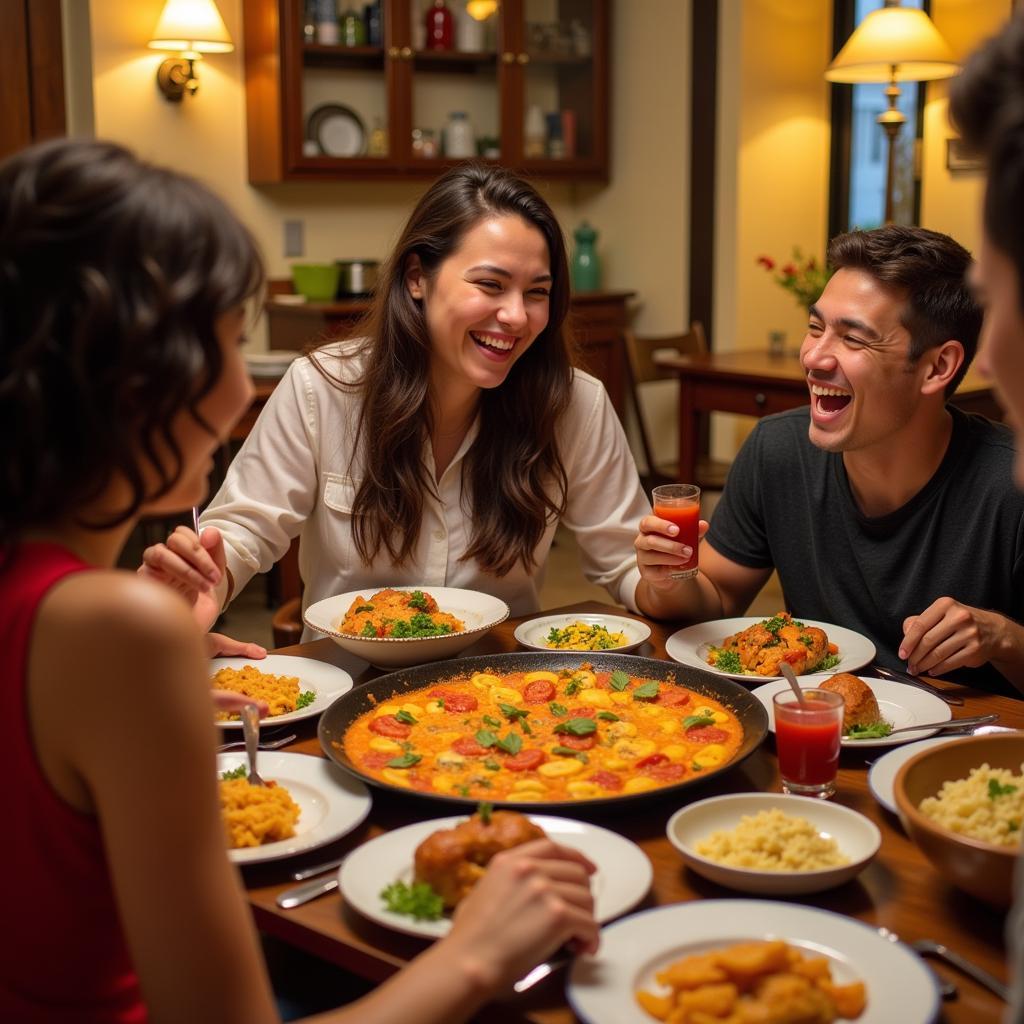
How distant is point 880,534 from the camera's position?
228 cm

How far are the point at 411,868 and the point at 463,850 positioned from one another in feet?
0.34

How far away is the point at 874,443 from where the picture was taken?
224cm

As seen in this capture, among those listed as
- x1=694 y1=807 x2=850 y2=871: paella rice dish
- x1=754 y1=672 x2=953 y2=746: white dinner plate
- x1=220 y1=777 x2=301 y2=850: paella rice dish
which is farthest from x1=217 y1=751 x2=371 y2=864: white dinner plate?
x1=754 y1=672 x2=953 y2=746: white dinner plate

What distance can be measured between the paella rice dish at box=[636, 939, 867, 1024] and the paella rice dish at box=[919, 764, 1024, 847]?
263mm

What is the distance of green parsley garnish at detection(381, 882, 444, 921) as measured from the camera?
1.23m

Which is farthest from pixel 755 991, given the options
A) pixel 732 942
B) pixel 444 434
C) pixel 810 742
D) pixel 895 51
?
pixel 895 51

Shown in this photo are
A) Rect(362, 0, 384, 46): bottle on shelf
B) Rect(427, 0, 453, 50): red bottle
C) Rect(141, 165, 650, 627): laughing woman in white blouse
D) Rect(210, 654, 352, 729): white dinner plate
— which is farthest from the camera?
Rect(427, 0, 453, 50): red bottle

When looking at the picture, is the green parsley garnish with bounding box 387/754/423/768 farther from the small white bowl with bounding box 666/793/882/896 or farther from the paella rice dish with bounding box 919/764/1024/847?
the paella rice dish with bounding box 919/764/1024/847

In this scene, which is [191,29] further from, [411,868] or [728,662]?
[411,868]

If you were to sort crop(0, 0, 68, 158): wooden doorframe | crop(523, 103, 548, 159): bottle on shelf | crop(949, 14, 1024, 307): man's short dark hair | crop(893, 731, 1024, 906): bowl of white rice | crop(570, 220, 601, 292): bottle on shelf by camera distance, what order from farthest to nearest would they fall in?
crop(570, 220, 601, 292): bottle on shelf → crop(523, 103, 548, 159): bottle on shelf → crop(0, 0, 68, 158): wooden doorframe → crop(893, 731, 1024, 906): bowl of white rice → crop(949, 14, 1024, 307): man's short dark hair

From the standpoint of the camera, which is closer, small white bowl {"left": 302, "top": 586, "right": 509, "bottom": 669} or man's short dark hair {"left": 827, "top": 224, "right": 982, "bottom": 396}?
small white bowl {"left": 302, "top": 586, "right": 509, "bottom": 669}

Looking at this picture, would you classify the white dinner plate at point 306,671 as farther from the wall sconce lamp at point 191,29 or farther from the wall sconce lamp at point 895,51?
the wall sconce lamp at point 191,29

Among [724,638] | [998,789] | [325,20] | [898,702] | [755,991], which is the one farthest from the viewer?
[325,20]

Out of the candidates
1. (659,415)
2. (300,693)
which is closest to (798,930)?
(300,693)
